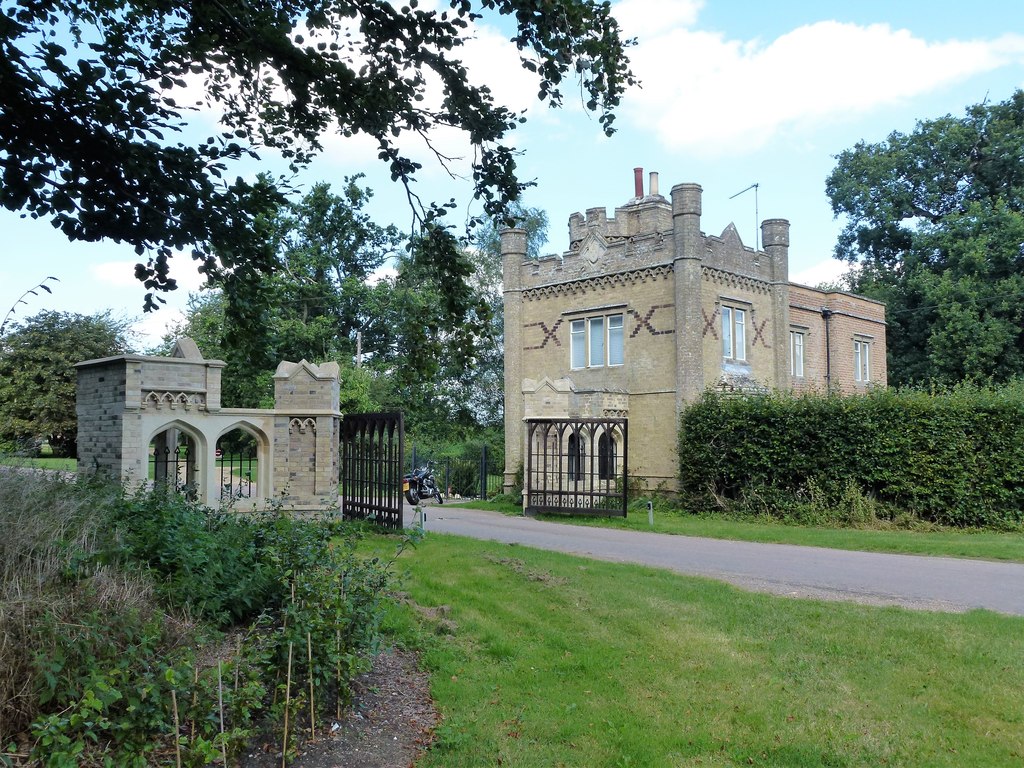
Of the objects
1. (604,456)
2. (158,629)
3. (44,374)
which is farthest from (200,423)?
(44,374)

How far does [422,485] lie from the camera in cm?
2781

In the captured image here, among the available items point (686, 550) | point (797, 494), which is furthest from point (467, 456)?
point (686, 550)

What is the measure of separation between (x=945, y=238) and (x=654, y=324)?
21.0 meters

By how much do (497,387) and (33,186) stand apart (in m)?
38.2

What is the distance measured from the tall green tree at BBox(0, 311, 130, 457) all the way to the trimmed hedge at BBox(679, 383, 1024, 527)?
27.3m

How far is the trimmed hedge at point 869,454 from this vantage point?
61.8ft

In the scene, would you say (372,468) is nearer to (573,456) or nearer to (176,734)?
(573,456)

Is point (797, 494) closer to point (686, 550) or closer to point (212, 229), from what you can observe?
point (686, 550)

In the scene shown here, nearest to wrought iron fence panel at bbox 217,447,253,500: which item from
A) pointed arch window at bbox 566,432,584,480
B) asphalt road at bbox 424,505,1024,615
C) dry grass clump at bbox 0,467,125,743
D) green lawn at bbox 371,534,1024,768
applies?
asphalt road at bbox 424,505,1024,615

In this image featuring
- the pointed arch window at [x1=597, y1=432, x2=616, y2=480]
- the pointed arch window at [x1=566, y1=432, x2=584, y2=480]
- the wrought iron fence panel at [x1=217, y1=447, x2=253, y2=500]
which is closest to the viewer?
the wrought iron fence panel at [x1=217, y1=447, x2=253, y2=500]

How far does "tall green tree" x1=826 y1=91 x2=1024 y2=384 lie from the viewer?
3556 cm

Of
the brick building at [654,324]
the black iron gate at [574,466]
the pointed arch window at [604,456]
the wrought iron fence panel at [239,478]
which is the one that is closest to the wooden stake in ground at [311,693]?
the wrought iron fence panel at [239,478]

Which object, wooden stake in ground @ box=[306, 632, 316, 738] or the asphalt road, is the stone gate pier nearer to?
the asphalt road

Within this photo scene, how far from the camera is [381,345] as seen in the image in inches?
1526
